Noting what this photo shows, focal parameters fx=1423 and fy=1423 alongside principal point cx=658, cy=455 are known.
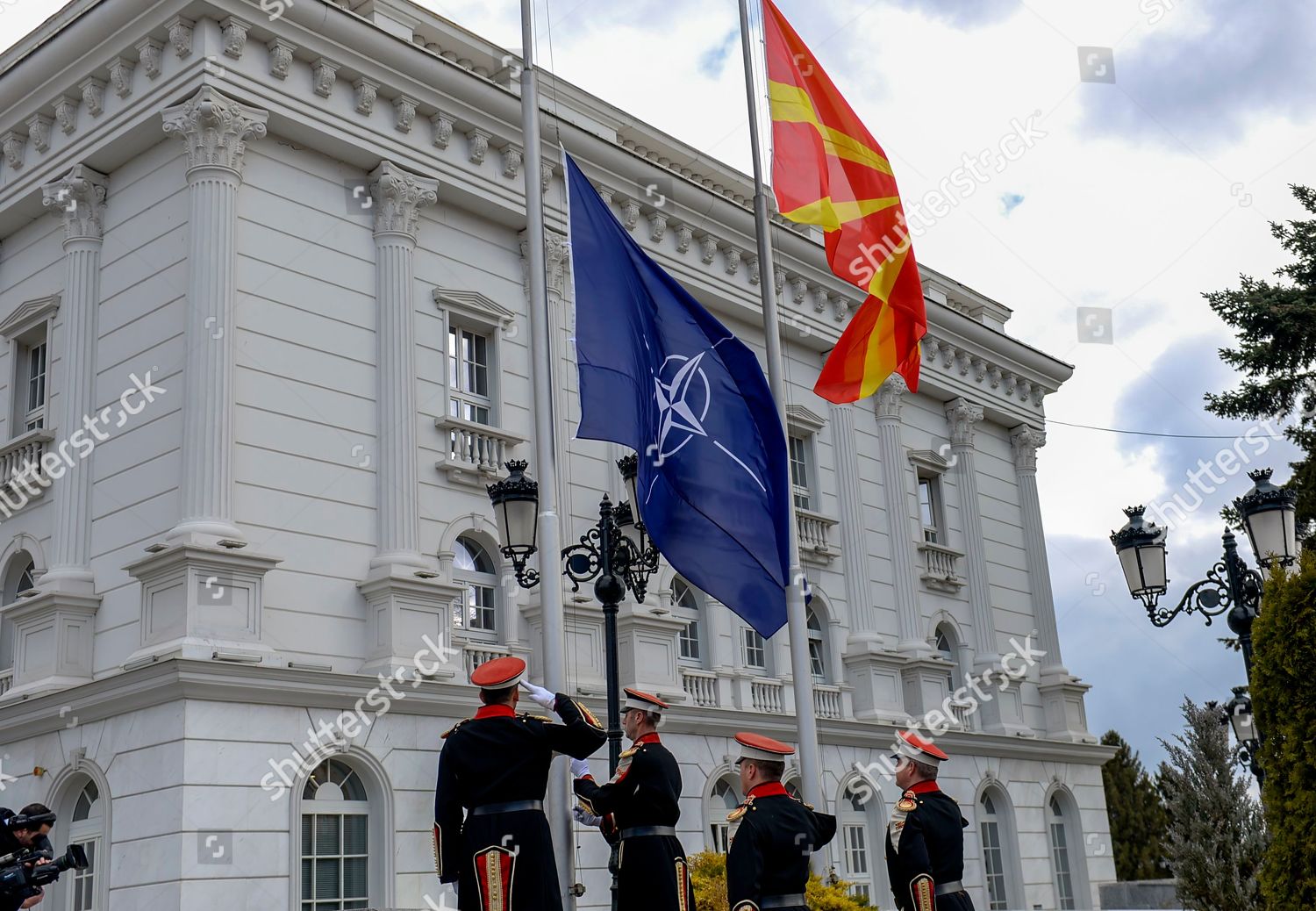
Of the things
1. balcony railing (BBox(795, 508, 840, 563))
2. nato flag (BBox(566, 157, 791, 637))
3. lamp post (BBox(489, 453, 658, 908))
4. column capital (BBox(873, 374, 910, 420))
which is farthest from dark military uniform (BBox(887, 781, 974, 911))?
column capital (BBox(873, 374, 910, 420))

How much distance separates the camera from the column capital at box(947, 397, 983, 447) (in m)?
29.1

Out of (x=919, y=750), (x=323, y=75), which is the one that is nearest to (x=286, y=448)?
(x=323, y=75)

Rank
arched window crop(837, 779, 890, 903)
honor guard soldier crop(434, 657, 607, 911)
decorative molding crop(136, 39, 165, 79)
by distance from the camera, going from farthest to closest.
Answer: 1. arched window crop(837, 779, 890, 903)
2. decorative molding crop(136, 39, 165, 79)
3. honor guard soldier crop(434, 657, 607, 911)

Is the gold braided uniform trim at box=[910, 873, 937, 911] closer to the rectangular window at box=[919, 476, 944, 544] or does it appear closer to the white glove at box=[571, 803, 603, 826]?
the white glove at box=[571, 803, 603, 826]

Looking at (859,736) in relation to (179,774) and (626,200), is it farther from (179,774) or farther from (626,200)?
(179,774)

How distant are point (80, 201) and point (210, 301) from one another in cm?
331

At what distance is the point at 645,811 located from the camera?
29.1ft

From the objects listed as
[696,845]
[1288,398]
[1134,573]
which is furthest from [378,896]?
[1288,398]

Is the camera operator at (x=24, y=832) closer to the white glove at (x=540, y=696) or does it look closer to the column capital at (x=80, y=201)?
the white glove at (x=540, y=696)

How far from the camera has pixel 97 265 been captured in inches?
711

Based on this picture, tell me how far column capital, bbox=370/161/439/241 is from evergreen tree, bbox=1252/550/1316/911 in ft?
41.2

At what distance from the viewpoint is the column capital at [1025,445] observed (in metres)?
31.2

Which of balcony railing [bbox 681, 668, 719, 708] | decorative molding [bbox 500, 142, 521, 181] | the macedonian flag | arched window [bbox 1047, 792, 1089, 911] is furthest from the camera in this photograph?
arched window [bbox 1047, 792, 1089, 911]

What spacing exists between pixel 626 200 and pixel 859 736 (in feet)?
31.2
